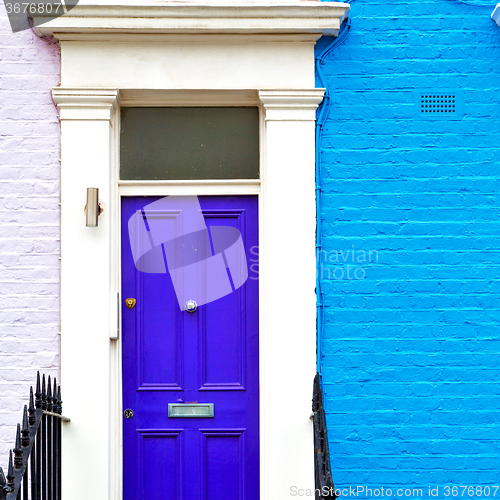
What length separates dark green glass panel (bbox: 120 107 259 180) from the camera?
13.1 ft

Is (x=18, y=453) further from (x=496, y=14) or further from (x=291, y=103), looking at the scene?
(x=496, y=14)

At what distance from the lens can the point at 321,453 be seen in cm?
315

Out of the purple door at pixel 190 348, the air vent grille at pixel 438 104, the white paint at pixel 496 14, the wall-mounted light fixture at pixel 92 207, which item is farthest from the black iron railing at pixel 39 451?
the white paint at pixel 496 14

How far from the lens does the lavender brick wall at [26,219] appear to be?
3.75 m

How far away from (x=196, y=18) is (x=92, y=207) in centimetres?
149

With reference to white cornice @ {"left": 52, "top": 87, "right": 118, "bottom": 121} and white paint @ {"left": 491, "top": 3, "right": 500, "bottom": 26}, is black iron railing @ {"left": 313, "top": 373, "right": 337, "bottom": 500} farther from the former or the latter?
white paint @ {"left": 491, "top": 3, "right": 500, "bottom": 26}

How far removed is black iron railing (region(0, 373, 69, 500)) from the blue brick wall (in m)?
1.82

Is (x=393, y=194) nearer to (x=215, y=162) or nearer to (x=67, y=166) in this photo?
(x=215, y=162)

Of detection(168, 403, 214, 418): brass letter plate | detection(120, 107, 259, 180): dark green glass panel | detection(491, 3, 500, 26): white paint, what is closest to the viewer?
detection(491, 3, 500, 26): white paint

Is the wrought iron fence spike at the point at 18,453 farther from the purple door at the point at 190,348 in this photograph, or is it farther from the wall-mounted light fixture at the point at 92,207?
the wall-mounted light fixture at the point at 92,207

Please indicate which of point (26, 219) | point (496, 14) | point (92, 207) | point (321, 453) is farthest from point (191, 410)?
point (496, 14)

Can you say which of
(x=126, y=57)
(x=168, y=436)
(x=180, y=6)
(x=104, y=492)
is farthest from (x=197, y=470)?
(x=180, y=6)

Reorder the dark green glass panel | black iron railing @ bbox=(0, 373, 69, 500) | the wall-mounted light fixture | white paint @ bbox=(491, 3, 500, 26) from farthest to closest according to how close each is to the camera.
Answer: the dark green glass panel → white paint @ bbox=(491, 3, 500, 26) → the wall-mounted light fixture → black iron railing @ bbox=(0, 373, 69, 500)

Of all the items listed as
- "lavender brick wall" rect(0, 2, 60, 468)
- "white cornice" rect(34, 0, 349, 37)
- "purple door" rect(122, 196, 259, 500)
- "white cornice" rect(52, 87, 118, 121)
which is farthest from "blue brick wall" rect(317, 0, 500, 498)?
"lavender brick wall" rect(0, 2, 60, 468)
